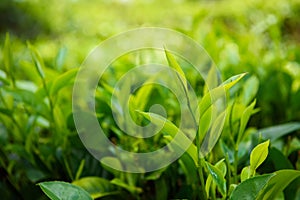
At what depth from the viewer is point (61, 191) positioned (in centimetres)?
71

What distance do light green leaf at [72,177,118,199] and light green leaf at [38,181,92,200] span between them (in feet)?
0.46

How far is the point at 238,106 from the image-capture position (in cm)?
92

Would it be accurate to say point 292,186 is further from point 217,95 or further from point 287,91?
point 287,91

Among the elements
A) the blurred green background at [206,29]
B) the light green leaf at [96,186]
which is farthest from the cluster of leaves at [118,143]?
the blurred green background at [206,29]

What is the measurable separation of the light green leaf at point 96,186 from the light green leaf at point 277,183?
0.30 meters

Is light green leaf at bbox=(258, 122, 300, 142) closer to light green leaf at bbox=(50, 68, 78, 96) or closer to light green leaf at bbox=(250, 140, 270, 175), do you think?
light green leaf at bbox=(250, 140, 270, 175)

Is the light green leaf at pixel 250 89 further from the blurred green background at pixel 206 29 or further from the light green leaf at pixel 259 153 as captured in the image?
the light green leaf at pixel 259 153

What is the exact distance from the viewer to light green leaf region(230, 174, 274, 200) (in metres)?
0.66

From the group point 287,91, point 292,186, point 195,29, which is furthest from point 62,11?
point 292,186

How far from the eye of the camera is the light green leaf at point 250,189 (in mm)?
658

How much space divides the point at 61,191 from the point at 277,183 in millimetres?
360

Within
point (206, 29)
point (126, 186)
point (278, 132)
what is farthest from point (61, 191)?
point (206, 29)

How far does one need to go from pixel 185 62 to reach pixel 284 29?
3.97m

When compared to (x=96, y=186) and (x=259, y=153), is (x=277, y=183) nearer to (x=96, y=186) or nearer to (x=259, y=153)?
(x=259, y=153)
